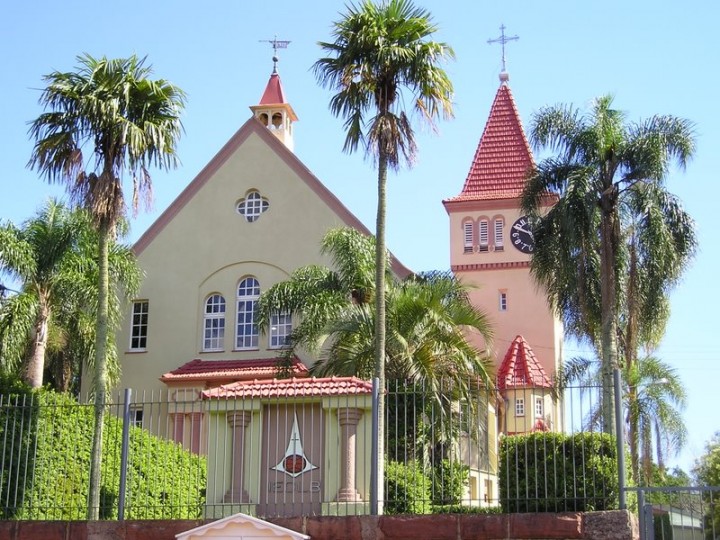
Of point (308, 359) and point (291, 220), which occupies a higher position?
point (291, 220)

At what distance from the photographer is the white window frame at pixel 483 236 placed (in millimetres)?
41438

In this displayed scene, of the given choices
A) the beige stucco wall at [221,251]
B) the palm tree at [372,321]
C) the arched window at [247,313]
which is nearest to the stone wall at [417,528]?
the palm tree at [372,321]

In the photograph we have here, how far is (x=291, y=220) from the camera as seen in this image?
3634 centimetres

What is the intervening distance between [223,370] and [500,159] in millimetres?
14533

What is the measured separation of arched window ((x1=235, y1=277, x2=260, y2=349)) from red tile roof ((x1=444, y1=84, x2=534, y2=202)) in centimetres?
925

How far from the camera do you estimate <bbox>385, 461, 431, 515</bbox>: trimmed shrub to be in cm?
1547

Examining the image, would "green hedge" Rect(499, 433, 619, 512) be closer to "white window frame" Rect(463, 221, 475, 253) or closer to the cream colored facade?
the cream colored facade

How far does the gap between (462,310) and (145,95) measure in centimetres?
877

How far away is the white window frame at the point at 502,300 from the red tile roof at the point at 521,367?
1995 mm

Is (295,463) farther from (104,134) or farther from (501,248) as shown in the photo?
(501,248)

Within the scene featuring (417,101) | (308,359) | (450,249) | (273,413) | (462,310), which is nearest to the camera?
(273,413)

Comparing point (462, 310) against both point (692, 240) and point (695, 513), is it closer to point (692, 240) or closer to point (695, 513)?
point (692, 240)

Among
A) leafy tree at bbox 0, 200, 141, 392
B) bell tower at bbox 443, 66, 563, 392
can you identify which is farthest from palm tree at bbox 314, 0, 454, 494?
bell tower at bbox 443, 66, 563, 392

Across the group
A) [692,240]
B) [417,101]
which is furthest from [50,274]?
[692,240]
